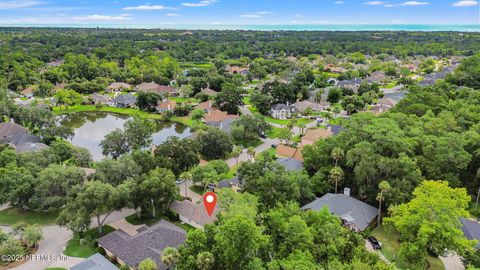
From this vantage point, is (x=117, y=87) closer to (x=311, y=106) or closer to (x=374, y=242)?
(x=311, y=106)

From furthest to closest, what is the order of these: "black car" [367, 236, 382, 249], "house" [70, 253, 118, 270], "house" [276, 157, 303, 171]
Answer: "house" [276, 157, 303, 171] < "black car" [367, 236, 382, 249] < "house" [70, 253, 118, 270]

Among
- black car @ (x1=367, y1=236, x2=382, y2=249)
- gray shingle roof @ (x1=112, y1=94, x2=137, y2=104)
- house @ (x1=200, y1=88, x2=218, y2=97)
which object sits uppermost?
house @ (x1=200, y1=88, x2=218, y2=97)

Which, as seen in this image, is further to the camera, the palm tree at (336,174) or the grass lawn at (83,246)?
the palm tree at (336,174)

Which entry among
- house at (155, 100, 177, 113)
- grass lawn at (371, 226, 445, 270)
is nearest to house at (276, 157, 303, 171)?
grass lawn at (371, 226, 445, 270)

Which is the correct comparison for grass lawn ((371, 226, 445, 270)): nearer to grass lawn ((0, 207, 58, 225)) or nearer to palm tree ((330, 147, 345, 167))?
palm tree ((330, 147, 345, 167))

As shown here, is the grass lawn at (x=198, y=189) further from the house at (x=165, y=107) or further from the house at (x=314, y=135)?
the house at (x=165, y=107)

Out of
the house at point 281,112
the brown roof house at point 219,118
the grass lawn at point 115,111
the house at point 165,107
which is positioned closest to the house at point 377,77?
the house at point 281,112
